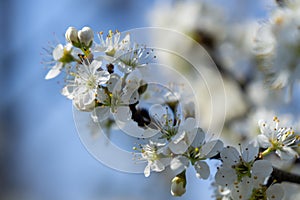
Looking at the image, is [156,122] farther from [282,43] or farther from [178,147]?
[282,43]

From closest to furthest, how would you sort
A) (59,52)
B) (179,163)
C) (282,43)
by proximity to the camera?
(179,163) → (59,52) → (282,43)

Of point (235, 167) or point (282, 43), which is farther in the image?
point (282, 43)

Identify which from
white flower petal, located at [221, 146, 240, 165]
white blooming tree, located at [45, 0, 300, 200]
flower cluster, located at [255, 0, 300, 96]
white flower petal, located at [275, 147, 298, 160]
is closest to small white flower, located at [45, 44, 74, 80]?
white blooming tree, located at [45, 0, 300, 200]

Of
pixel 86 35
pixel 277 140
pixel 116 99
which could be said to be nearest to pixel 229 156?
pixel 277 140

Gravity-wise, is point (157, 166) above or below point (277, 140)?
below

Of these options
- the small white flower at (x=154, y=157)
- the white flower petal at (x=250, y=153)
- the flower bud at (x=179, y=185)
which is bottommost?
the flower bud at (x=179, y=185)

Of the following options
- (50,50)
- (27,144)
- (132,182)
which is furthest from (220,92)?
(27,144)

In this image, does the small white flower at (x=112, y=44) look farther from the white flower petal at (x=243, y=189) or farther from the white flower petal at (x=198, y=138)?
the white flower petal at (x=243, y=189)

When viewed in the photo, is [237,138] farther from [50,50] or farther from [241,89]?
[50,50]

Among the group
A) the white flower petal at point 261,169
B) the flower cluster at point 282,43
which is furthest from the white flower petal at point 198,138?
the flower cluster at point 282,43
